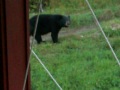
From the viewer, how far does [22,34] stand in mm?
982

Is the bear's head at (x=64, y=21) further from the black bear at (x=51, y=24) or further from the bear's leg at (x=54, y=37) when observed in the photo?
the bear's leg at (x=54, y=37)

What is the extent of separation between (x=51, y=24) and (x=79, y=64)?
566mm

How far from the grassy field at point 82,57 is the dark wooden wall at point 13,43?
0.86m

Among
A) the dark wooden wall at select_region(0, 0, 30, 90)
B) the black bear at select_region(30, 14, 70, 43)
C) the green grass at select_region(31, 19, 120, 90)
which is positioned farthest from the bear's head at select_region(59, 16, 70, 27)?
the dark wooden wall at select_region(0, 0, 30, 90)

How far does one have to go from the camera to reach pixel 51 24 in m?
2.51

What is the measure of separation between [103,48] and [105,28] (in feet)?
0.68

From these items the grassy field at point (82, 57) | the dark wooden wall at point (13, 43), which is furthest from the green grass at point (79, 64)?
the dark wooden wall at point (13, 43)

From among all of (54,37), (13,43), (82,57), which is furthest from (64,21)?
(13,43)

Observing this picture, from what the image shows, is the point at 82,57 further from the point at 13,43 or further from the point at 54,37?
the point at 13,43

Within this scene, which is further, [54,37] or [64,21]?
[64,21]

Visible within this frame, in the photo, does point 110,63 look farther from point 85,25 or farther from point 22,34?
point 22,34

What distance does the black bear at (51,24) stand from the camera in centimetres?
224

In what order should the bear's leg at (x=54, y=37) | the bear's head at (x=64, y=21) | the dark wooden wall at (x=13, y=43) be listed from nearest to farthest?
1. the dark wooden wall at (x=13, y=43)
2. the bear's leg at (x=54, y=37)
3. the bear's head at (x=64, y=21)

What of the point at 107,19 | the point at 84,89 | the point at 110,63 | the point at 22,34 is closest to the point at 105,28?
the point at 107,19
